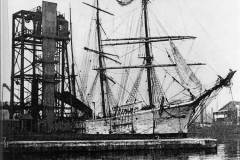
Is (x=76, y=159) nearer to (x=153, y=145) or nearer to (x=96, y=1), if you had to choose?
(x=153, y=145)

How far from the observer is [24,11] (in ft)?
151

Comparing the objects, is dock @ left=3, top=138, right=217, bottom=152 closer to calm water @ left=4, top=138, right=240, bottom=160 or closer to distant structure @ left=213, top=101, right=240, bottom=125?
calm water @ left=4, top=138, right=240, bottom=160

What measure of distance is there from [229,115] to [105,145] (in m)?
74.4

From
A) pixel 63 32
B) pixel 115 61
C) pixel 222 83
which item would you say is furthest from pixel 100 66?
pixel 222 83

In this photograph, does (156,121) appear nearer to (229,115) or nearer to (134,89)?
(134,89)

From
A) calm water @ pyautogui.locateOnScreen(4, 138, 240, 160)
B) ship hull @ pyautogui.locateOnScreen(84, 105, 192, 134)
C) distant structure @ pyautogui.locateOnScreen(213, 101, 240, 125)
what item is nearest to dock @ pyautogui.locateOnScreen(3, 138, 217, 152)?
calm water @ pyautogui.locateOnScreen(4, 138, 240, 160)

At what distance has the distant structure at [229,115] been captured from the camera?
3974 inches

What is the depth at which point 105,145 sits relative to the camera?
120 ft

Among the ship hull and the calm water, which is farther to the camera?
the ship hull

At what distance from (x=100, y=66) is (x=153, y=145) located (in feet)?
69.0

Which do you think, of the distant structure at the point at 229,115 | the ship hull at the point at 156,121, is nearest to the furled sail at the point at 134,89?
the ship hull at the point at 156,121

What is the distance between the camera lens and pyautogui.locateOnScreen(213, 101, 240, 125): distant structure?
100938mm

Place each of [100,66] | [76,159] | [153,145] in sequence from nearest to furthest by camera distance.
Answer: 1. [76,159]
2. [153,145]
3. [100,66]

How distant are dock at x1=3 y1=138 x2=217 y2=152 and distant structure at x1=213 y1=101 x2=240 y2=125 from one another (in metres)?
61.1
